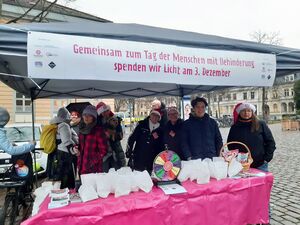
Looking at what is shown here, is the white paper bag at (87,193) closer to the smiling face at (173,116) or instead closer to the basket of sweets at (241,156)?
the basket of sweets at (241,156)

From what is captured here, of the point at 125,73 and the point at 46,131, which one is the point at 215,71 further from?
the point at 46,131

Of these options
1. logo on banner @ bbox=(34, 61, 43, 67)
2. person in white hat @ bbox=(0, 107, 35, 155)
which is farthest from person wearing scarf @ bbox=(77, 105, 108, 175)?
logo on banner @ bbox=(34, 61, 43, 67)

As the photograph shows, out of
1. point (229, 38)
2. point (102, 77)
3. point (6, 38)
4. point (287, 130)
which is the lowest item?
point (287, 130)

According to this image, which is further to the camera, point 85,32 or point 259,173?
point 259,173

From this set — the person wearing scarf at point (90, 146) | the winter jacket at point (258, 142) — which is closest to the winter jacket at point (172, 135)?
the winter jacket at point (258, 142)

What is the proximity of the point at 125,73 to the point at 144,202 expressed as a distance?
3.84 feet

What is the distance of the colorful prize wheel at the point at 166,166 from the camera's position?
287 centimetres

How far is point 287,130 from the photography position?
2281 centimetres

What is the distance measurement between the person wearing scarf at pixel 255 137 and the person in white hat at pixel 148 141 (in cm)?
124

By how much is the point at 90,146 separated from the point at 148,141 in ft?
4.36

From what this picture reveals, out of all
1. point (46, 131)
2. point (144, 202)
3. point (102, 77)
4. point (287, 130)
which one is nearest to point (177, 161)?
point (144, 202)

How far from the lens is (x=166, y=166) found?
9.49ft

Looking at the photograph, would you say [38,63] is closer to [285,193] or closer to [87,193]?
[87,193]

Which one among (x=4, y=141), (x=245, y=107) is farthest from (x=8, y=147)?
(x=245, y=107)
